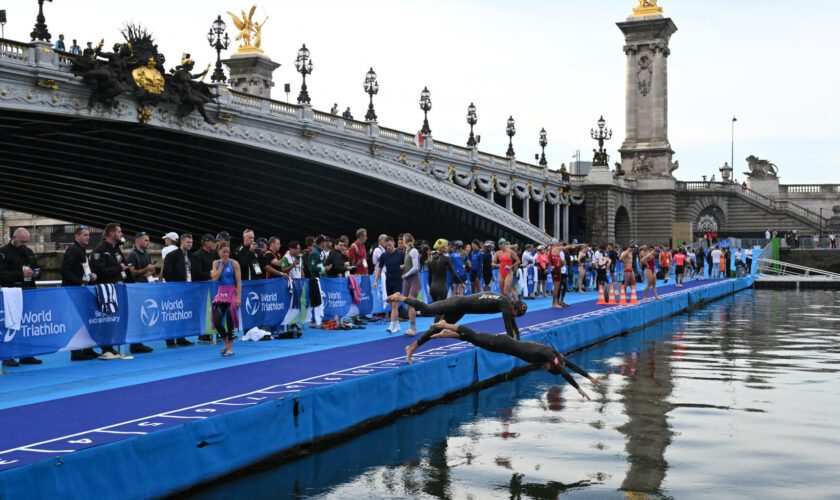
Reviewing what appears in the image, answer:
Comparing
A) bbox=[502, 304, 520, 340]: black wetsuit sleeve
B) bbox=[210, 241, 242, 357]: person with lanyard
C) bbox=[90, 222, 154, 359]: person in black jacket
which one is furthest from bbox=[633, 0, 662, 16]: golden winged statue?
bbox=[502, 304, 520, 340]: black wetsuit sleeve

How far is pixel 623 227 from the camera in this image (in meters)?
91.6

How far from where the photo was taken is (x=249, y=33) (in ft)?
245

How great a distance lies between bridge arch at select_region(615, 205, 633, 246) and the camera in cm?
9053

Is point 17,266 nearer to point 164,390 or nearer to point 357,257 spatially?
point 164,390

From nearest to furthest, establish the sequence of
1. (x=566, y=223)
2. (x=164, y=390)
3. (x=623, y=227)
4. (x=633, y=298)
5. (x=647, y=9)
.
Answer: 1. (x=164, y=390)
2. (x=633, y=298)
3. (x=566, y=223)
4. (x=647, y=9)
5. (x=623, y=227)

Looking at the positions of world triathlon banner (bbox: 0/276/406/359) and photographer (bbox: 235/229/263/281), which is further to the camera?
photographer (bbox: 235/229/263/281)

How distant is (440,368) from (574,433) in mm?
2886

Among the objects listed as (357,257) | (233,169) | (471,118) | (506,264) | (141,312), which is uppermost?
(471,118)

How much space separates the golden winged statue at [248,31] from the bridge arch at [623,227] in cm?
3579

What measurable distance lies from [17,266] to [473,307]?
23.5 ft

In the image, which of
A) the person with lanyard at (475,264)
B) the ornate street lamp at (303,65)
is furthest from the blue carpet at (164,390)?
the ornate street lamp at (303,65)

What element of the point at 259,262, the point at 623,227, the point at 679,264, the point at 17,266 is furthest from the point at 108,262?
the point at 623,227

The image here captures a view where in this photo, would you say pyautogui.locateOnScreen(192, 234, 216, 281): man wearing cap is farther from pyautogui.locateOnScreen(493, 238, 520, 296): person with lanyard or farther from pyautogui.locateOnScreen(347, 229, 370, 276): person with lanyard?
pyautogui.locateOnScreen(493, 238, 520, 296): person with lanyard

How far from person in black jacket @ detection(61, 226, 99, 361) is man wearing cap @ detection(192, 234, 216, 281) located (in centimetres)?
243
